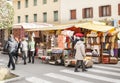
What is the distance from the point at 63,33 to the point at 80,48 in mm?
6152

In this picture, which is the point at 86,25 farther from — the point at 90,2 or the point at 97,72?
the point at 90,2

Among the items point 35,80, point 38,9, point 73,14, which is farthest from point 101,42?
point 38,9

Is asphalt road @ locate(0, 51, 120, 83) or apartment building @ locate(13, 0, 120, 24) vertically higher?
apartment building @ locate(13, 0, 120, 24)

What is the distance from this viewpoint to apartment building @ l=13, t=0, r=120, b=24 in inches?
1177

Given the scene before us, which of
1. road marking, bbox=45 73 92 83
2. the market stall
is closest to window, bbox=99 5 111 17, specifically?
the market stall

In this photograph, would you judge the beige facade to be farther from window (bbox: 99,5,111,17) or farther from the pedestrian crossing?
the pedestrian crossing

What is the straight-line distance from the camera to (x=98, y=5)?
30875 mm

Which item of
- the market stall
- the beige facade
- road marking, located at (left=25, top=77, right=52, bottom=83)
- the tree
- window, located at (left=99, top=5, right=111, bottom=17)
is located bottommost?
road marking, located at (left=25, top=77, right=52, bottom=83)

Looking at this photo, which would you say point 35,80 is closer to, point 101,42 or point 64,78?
point 64,78

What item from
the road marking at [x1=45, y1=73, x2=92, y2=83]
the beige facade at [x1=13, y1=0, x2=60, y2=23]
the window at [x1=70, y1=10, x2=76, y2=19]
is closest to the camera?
the road marking at [x1=45, y1=73, x2=92, y2=83]

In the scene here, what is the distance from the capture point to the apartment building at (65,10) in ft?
98.1

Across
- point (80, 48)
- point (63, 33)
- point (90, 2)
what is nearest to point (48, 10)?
point (90, 2)

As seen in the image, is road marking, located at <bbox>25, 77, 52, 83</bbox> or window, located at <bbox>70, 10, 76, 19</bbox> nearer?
road marking, located at <bbox>25, 77, 52, 83</bbox>

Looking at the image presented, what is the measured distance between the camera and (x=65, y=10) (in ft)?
115
